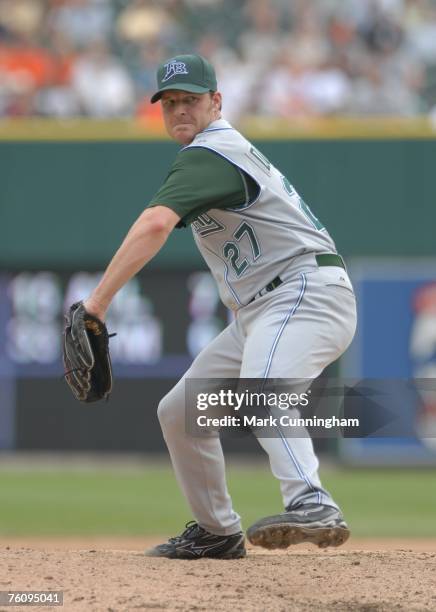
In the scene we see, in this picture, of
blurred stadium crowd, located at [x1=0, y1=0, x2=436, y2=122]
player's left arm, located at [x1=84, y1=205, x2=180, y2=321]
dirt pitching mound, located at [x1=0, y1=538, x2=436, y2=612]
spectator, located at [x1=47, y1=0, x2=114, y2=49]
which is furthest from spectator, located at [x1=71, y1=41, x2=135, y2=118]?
player's left arm, located at [x1=84, y1=205, x2=180, y2=321]

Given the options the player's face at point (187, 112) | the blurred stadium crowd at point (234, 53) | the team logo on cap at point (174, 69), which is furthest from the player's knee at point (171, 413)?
the blurred stadium crowd at point (234, 53)

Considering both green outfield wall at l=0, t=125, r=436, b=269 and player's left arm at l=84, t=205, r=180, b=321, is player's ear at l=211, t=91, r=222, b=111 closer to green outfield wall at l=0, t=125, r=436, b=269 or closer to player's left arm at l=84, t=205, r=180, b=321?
player's left arm at l=84, t=205, r=180, b=321

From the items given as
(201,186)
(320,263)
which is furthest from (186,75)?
(320,263)

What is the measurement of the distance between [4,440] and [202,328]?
2106mm

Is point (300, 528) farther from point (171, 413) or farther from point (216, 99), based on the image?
point (216, 99)

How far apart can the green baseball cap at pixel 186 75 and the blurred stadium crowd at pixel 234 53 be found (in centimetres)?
738

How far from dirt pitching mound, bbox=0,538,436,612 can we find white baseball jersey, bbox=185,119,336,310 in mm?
981

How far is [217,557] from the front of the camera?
495 cm

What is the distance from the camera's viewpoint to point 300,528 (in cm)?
408

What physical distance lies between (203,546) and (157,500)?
17.2ft

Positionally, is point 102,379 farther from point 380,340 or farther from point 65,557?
point 380,340

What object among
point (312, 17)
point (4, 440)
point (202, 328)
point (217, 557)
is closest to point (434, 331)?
point (202, 328)

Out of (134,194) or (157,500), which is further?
(134,194)

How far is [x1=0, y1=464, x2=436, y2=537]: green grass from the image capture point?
8688 mm
